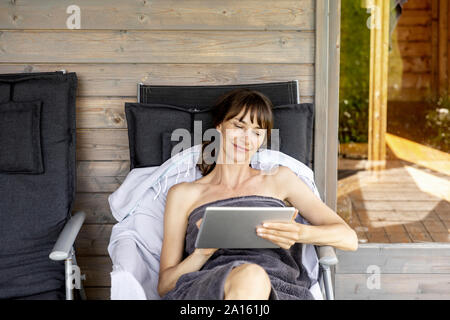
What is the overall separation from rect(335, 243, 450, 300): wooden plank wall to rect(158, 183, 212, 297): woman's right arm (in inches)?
39.1

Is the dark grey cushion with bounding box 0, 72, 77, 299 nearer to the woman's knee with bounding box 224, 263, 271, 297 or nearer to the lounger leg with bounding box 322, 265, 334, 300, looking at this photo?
the woman's knee with bounding box 224, 263, 271, 297

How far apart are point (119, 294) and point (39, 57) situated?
55.2 inches

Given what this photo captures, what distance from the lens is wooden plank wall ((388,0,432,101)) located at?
513cm

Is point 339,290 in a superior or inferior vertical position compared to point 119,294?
inferior

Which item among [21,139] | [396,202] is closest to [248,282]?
[21,139]

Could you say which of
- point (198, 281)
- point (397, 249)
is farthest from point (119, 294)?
point (397, 249)

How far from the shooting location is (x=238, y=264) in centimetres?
188

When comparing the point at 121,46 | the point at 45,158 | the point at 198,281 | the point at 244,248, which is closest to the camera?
the point at 198,281

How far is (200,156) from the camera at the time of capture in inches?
96.5

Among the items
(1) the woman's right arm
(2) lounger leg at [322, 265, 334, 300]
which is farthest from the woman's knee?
(2) lounger leg at [322, 265, 334, 300]

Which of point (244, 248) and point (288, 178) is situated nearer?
point (244, 248)

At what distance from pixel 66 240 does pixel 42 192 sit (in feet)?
1.30

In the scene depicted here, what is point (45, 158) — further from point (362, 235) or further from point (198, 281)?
point (362, 235)

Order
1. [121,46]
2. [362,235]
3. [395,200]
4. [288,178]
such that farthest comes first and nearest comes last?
1. [395,200]
2. [362,235]
3. [121,46]
4. [288,178]
